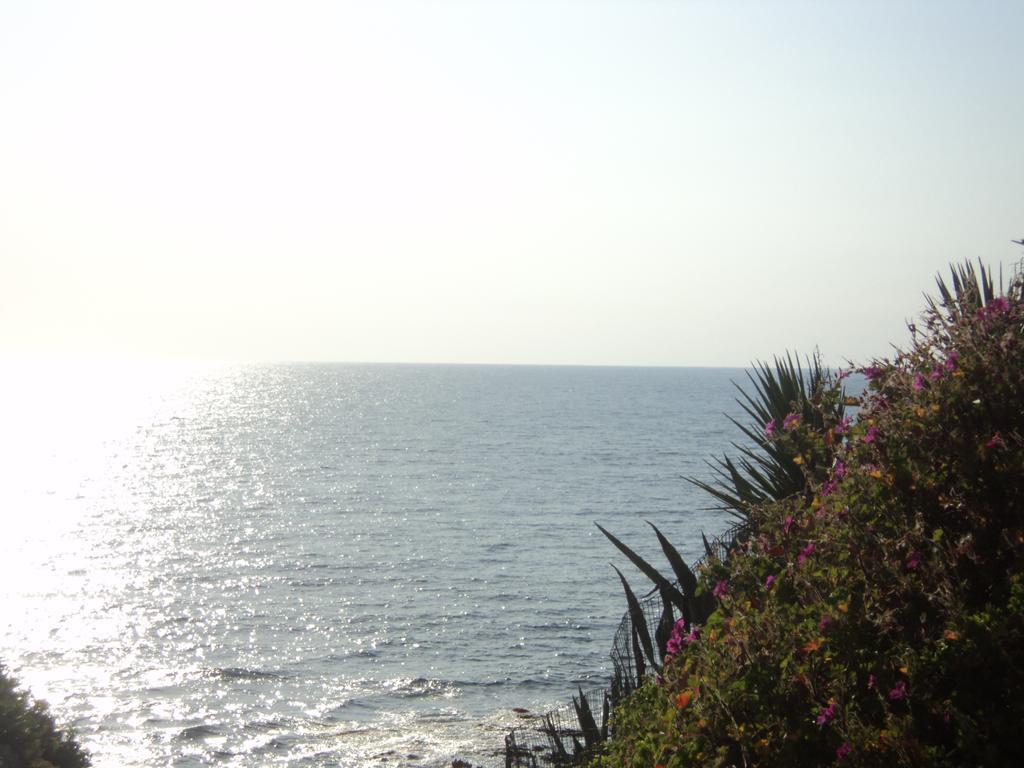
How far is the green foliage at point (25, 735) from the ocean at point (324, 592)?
1254 cm

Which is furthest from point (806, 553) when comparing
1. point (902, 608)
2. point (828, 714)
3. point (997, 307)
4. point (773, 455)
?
point (773, 455)

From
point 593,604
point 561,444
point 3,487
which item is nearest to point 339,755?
point 593,604

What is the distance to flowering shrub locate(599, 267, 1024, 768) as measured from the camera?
3.57m

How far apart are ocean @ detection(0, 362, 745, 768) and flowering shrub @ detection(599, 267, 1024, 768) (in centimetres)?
1646

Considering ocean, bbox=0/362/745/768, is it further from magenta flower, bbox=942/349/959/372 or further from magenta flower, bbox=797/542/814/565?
magenta flower, bbox=942/349/959/372

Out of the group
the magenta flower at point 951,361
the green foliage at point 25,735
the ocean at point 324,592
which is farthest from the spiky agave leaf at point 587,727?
the ocean at point 324,592

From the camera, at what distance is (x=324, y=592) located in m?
34.3

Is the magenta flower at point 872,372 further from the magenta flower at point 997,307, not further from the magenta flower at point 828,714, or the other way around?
the magenta flower at point 828,714

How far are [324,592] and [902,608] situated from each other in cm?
3230

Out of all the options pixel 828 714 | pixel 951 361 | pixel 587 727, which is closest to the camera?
pixel 828 714

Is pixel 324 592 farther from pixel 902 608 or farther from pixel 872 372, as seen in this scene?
pixel 902 608

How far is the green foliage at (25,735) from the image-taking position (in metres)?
7.33

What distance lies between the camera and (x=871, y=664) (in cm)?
377

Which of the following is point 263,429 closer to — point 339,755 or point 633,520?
point 633,520
